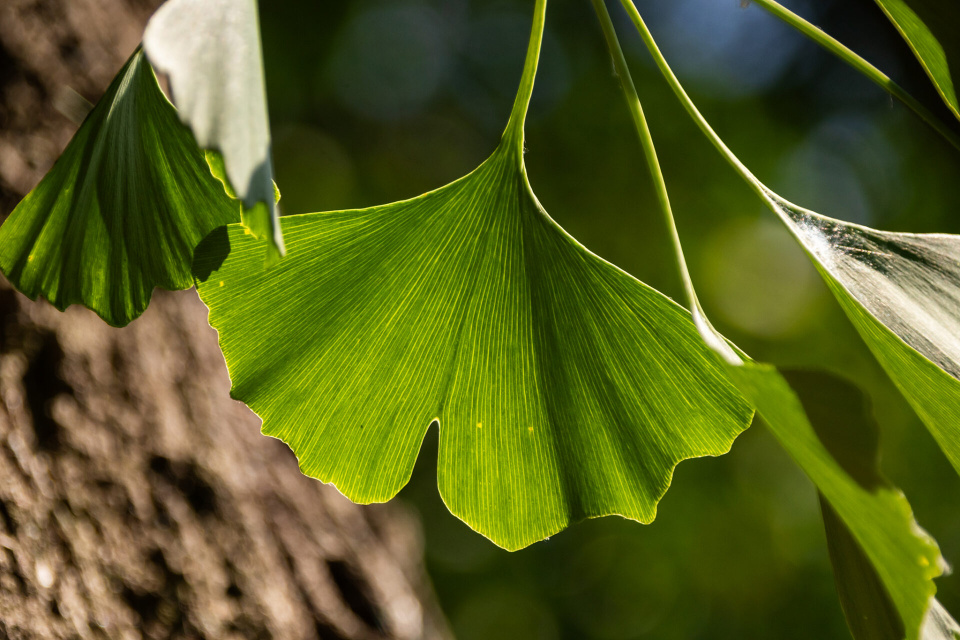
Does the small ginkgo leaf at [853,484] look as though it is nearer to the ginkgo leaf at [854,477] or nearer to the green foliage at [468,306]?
the ginkgo leaf at [854,477]

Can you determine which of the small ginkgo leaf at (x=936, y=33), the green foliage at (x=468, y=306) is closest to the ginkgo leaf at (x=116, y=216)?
the green foliage at (x=468, y=306)

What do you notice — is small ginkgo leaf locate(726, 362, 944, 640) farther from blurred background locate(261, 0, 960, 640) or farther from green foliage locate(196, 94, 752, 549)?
blurred background locate(261, 0, 960, 640)

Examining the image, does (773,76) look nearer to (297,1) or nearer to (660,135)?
(660,135)

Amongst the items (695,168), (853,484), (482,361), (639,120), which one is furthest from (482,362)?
(695,168)

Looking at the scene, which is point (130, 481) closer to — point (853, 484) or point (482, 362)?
point (482, 362)

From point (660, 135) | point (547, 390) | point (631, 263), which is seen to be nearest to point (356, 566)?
point (547, 390)
